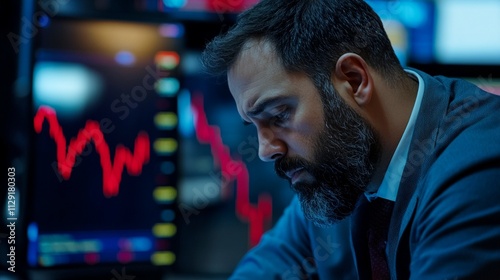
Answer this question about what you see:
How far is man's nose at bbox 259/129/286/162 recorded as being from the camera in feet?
3.59

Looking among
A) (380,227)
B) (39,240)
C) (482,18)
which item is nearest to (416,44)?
(482,18)

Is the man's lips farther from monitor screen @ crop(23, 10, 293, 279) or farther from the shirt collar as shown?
monitor screen @ crop(23, 10, 293, 279)

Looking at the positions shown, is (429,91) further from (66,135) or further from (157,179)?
(66,135)

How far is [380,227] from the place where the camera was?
3.67 ft

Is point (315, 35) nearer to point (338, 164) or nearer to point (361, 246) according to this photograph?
point (338, 164)

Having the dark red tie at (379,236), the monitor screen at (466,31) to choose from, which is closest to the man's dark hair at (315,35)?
the dark red tie at (379,236)

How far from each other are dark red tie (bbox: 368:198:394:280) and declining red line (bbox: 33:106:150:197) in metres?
0.57

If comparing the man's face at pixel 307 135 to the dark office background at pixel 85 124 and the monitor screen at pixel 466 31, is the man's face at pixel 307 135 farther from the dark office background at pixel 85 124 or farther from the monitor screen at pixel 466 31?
the monitor screen at pixel 466 31

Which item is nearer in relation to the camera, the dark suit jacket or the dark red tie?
the dark suit jacket

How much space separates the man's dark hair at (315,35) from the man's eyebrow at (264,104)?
52mm

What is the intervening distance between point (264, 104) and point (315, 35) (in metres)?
0.14

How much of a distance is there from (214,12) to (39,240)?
843 mm

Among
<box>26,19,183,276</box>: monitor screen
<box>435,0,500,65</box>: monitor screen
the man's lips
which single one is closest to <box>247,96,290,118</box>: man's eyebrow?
the man's lips

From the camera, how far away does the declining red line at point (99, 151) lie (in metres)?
1.38
